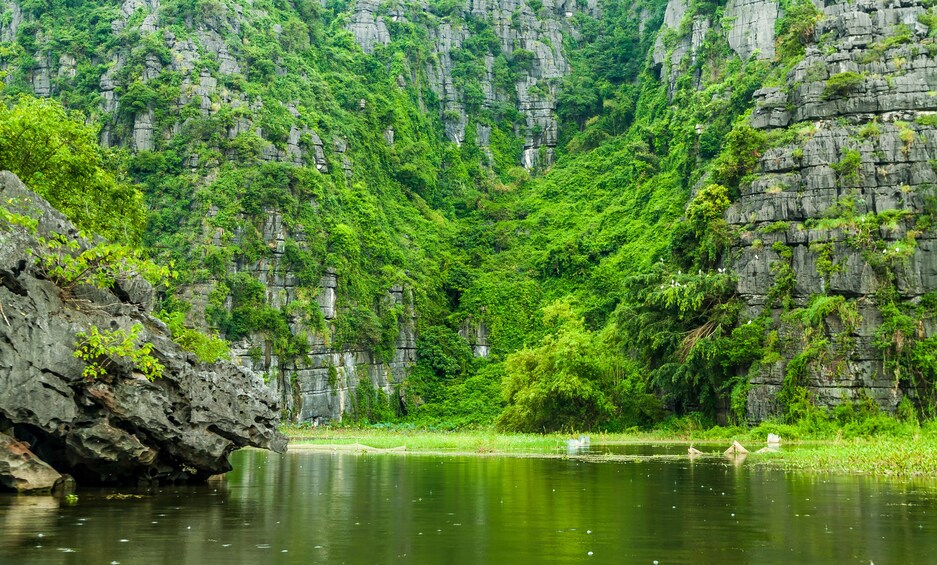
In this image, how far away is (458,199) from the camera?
110 m

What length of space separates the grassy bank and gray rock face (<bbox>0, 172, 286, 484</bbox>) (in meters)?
15.4

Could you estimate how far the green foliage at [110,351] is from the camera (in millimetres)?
21203

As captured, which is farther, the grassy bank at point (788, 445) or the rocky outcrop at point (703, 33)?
the rocky outcrop at point (703, 33)

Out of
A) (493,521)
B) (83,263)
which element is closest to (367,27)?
(83,263)

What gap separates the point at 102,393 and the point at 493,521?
31.5 feet

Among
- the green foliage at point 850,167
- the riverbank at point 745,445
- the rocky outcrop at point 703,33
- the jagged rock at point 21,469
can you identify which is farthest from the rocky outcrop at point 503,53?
the jagged rock at point 21,469

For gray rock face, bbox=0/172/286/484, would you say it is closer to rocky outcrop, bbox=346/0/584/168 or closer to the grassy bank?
the grassy bank

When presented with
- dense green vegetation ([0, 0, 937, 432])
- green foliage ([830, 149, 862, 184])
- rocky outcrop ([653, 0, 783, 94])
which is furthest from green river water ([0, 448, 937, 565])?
rocky outcrop ([653, 0, 783, 94])

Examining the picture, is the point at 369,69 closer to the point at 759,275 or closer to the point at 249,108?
the point at 249,108

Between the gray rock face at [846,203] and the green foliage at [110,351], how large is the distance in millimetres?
38409

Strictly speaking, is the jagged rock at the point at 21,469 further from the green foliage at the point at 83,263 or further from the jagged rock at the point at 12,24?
the jagged rock at the point at 12,24

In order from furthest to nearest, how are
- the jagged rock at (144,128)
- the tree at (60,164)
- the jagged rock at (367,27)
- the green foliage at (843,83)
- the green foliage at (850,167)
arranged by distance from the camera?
1. the jagged rock at (367,27)
2. the jagged rock at (144,128)
3. the green foliage at (843,83)
4. the green foliage at (850,167)
5. the tree at (60,164)

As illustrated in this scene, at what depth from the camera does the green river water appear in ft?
45.3

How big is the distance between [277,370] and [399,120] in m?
38.5
